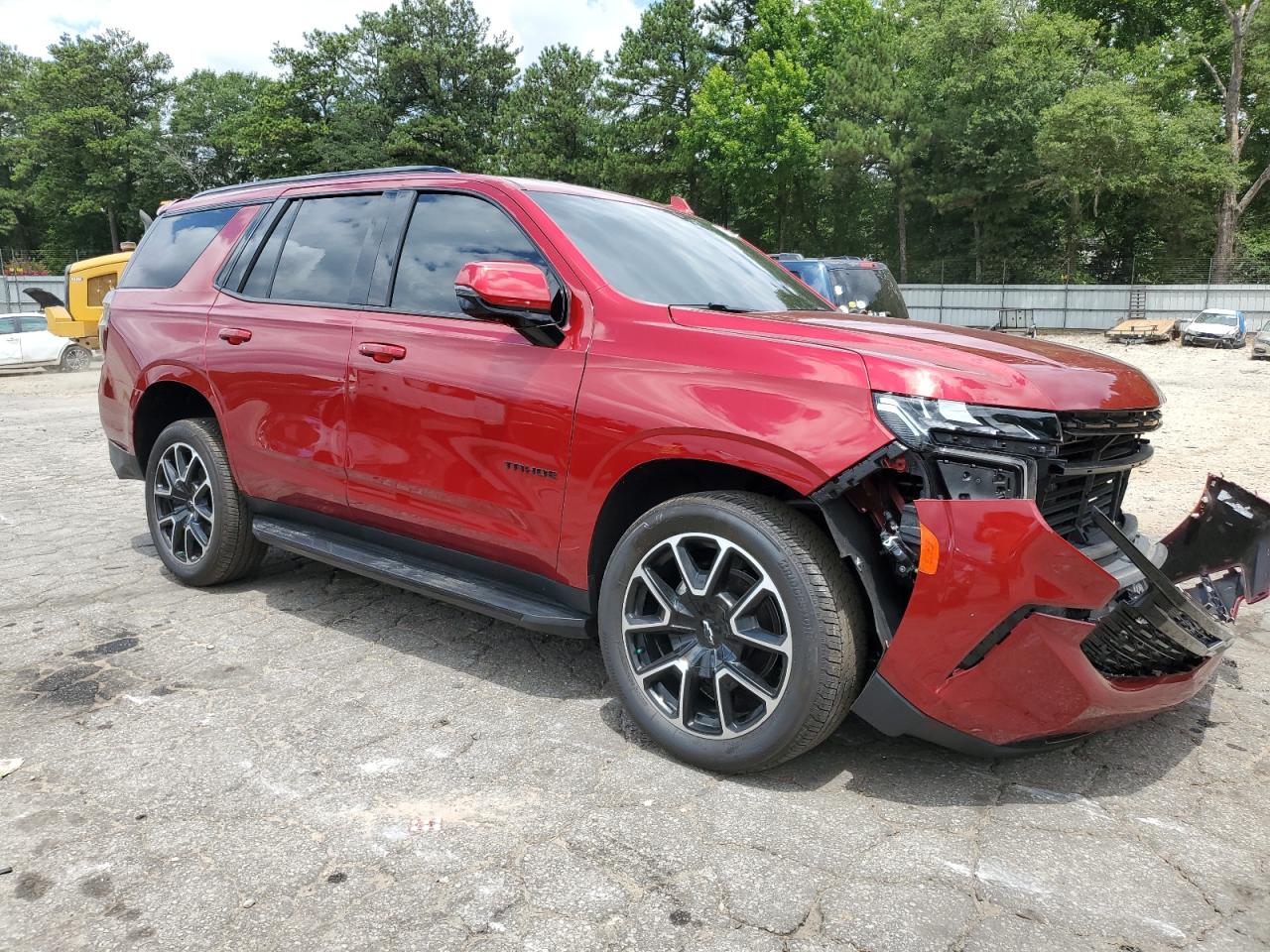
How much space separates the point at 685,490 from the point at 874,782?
106cm

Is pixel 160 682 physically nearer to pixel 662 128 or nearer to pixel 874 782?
pixel 874 782

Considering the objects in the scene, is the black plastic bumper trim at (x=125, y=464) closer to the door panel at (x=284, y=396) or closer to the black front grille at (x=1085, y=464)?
the door panel at (x=284, y=396)

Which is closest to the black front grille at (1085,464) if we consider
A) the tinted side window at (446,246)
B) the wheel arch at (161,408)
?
the tinted side window at (446,246)

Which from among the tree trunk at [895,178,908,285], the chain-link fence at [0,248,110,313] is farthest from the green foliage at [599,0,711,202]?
the chain-link fence at [0,248,110,313]

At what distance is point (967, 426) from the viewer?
241 centimetres

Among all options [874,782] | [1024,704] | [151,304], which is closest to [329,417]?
[151,304]

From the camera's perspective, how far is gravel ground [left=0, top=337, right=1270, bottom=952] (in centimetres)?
219

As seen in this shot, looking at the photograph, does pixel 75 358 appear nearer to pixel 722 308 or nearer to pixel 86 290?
pixel 86 290

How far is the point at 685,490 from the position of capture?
3088 millimetres

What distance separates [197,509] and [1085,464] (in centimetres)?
388

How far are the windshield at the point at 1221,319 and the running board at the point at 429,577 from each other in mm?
28993

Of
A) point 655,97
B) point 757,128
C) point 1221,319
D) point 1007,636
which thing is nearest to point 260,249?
point 1007,636

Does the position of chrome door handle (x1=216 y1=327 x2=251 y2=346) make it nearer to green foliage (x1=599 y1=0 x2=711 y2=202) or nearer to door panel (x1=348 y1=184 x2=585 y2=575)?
door panel (x1=348 y1=184 x2=585 y2=575)

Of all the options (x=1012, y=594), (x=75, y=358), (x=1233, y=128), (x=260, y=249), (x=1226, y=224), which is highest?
(x=1233, y=128)
